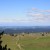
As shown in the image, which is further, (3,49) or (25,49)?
(25,49)

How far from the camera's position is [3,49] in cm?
1145

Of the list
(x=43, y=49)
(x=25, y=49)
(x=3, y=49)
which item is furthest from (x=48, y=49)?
(x=3, y=49)

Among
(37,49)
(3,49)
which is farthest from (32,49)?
(3,49)

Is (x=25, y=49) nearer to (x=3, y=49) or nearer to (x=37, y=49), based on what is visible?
(x=37, y=49)

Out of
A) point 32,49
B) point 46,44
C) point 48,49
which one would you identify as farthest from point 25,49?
point 46,44

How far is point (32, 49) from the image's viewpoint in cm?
4703

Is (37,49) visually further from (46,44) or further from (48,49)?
(46,44)

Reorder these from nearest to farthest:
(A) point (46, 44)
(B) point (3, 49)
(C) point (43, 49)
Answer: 1. (B) point (3, 49)
2. (C) point (43, 49)
3. (A) point (46, 44)

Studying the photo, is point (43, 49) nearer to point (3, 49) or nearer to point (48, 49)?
point (48, 49)

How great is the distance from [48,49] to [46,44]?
7.55m

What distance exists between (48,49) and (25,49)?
17.5 ft

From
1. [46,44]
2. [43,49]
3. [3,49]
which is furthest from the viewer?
[46,44]

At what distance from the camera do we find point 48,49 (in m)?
46.5

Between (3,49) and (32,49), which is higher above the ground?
(3,49)
